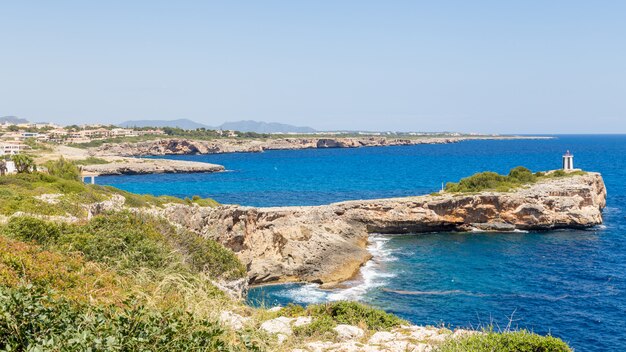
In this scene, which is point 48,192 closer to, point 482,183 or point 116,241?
point 116,241

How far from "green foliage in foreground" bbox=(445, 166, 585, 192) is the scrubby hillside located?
38.1 m

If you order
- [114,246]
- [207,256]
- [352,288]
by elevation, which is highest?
[114,246]

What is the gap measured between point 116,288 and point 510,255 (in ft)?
109

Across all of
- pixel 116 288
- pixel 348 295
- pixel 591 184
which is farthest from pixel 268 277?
pixel 591 184

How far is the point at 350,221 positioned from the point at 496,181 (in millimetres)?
17692

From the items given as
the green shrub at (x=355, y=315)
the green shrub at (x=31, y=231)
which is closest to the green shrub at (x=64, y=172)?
the green shrub at (x=31, y=231)

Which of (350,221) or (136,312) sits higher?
(136,312)

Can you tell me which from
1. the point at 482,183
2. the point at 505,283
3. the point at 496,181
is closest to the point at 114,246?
the point at 505,283

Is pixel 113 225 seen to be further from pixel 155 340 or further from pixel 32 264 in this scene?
pixel 155 340

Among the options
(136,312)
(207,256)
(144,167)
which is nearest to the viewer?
(136,312)

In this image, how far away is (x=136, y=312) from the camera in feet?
21.6

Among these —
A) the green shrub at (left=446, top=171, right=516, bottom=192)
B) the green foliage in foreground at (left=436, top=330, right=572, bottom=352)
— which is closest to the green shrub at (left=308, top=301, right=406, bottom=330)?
the green foliage in foreground at (left=436, top=330, right=572, bottom=352)

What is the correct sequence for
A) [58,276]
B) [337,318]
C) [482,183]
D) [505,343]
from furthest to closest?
[482,183] < [337,318] < [505,343] < [58,276]

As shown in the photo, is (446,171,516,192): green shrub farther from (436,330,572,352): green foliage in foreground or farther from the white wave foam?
(436,330,572,352): green foliage in foreground
